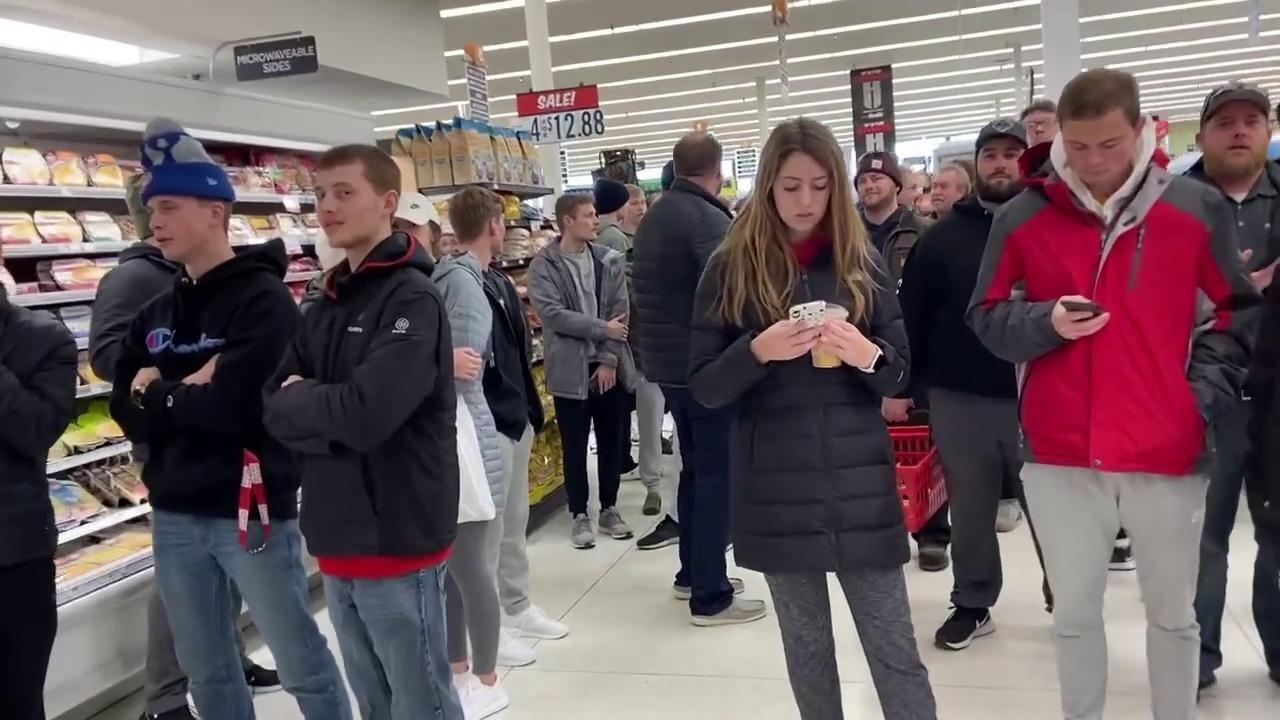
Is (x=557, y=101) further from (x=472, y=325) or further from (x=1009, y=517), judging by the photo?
(x=472, y=325)

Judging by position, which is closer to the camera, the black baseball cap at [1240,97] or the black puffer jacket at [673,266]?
the black baseball cap at [1240,97]

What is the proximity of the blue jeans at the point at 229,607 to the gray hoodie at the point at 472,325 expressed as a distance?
0.73 metres

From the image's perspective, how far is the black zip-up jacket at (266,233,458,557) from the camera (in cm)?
197

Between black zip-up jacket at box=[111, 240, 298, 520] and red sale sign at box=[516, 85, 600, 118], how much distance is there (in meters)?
6.08

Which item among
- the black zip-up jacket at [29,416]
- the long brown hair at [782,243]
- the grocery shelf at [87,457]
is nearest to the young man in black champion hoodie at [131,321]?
the black zip-up jacket at [29,416]

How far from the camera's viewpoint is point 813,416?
2.08m

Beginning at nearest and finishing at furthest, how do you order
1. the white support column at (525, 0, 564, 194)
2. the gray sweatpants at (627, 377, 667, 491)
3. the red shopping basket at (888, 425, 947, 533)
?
the red shopping basket at (888, 425, 947, 533), the gray sweatpants at (627, 377, 667, 491), the white support column at (525, 0, 564, 194)

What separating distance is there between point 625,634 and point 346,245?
2185 millimetres

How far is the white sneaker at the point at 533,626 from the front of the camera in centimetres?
375

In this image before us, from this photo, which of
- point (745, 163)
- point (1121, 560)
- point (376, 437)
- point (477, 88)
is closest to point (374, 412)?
point (376, 437)

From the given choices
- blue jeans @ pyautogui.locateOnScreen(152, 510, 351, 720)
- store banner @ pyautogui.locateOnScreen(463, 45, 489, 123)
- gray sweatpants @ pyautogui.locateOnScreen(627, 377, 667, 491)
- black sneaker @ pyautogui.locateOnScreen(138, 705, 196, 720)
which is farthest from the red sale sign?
blue jeans @ pyautogui.locateOnScreen(152, 510, 351, 720)

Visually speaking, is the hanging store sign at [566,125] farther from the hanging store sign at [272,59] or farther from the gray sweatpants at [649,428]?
the gray sweatpants at [649,428]

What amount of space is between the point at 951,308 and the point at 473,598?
1.88 m

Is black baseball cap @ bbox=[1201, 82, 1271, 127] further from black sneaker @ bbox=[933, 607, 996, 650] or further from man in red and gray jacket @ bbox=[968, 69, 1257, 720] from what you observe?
black sneaker @ bbox=[933, 607, 996, 650]
